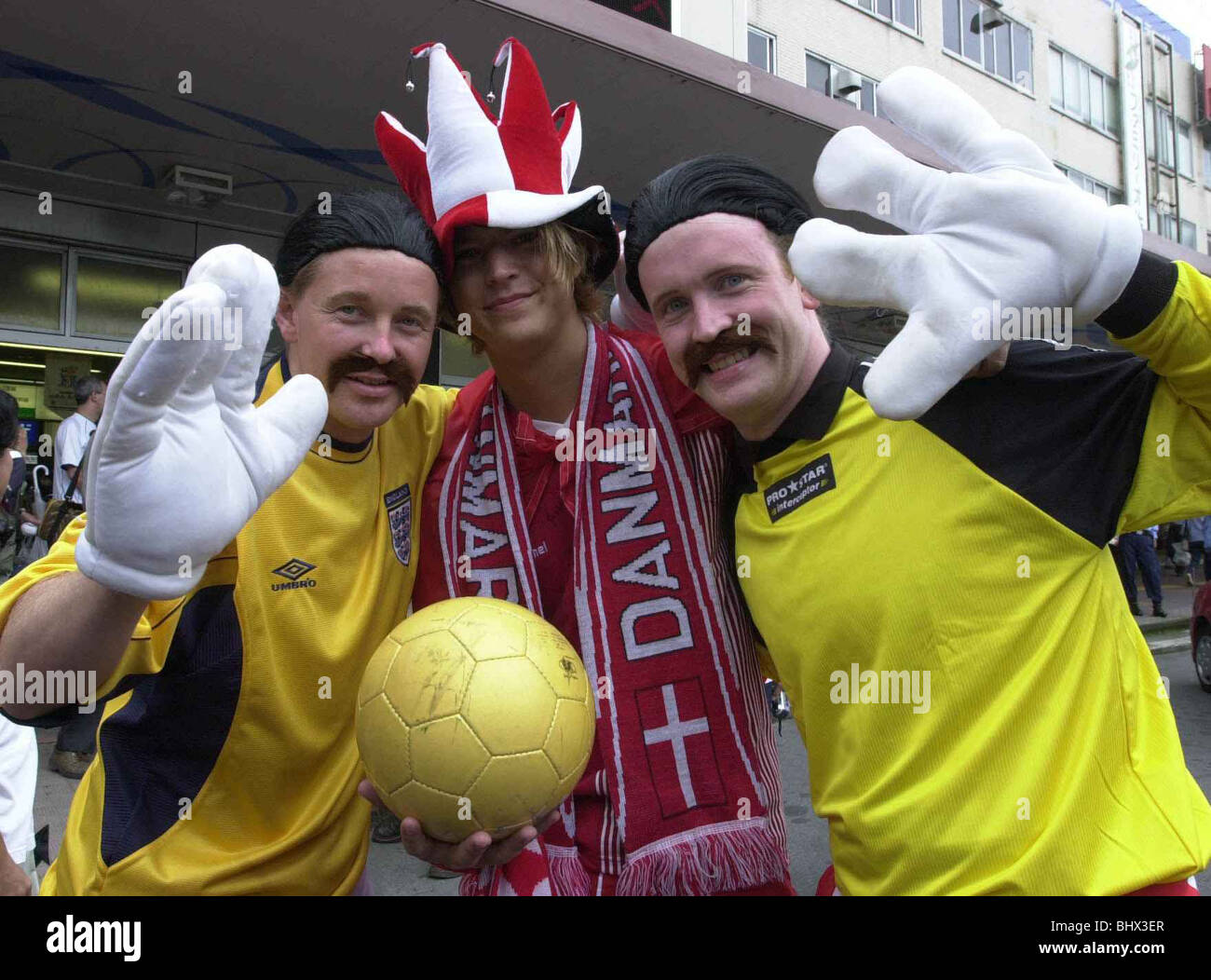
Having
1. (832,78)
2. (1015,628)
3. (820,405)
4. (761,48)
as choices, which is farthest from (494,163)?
(832,78)

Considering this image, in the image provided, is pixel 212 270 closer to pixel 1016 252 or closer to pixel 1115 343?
pixel 1016 252

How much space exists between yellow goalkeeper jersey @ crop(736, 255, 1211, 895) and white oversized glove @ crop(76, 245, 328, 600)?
1114mm

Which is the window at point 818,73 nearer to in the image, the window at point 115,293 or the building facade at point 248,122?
the building facade at point 248,122

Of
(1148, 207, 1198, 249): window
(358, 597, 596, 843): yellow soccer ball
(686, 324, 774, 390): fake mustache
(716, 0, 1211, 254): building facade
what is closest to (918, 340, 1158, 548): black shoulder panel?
(686, 324, 774, 390): fake mustache

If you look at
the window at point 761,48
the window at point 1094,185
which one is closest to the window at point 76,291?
the window at point 761,48

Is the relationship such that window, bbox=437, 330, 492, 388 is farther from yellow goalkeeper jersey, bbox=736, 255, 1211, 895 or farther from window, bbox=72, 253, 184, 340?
yellow goalkeeper jersey, bbox=736, 255, 1211, 895

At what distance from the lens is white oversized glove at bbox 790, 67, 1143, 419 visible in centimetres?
158

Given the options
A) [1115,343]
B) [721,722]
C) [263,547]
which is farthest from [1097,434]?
[263,547]

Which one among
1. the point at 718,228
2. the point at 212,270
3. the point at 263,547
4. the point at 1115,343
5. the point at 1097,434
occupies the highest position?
the point at 718,228

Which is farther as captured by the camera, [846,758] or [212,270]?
[846,758]

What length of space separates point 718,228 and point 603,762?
1295 millimetres

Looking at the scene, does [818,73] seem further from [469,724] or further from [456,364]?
[469,724]

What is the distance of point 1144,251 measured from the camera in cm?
162

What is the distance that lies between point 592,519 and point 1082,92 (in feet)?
77.0
